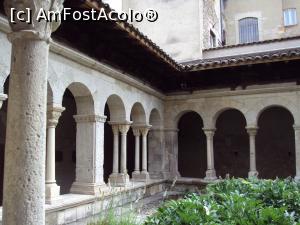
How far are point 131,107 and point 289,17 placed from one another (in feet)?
43.4

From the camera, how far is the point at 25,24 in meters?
2.61

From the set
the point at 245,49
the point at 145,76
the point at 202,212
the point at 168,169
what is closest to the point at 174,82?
the point at 145,76

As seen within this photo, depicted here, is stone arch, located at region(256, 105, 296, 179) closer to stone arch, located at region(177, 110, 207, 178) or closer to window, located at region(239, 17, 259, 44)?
stone arch, located at region(177, 110, 207, 178)

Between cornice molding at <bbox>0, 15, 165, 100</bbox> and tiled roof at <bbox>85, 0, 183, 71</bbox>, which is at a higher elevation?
tiled roof at <bbox>85, 0, 183, 71</bbox>

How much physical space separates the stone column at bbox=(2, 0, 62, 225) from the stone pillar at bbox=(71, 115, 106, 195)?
4.31m

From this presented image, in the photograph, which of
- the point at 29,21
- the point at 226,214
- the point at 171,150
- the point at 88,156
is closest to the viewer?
the point at 29,21

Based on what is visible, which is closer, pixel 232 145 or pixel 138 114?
pixel 138 114

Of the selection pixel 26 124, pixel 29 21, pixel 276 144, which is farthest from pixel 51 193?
pixel 276 144

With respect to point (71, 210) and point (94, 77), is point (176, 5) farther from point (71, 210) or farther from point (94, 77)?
point (71, 210)

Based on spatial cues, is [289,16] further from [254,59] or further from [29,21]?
[29,21]

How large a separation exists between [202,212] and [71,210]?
392cm

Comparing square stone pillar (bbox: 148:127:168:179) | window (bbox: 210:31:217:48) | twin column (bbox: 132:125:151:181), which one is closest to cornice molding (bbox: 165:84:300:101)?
square stone pillar (bbox: 148:127:168:179)

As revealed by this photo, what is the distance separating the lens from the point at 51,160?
5828mm

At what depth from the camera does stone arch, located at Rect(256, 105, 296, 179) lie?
11.8m
